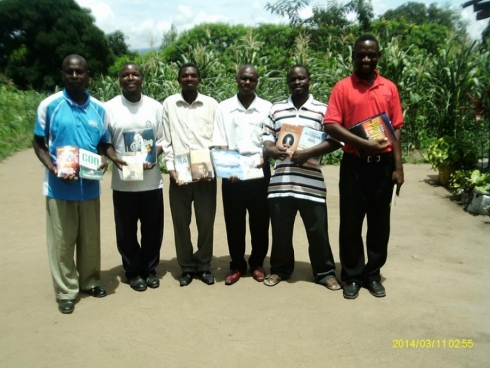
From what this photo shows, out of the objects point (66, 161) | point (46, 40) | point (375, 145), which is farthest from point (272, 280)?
point (46, 40)

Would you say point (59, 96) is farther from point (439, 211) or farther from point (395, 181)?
point (439, 211)

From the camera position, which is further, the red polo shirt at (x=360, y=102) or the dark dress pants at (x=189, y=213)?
the dark dress pants at (x=189, y=213)

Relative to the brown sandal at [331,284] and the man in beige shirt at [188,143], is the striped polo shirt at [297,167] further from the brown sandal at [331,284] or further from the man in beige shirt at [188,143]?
the brown sandal at [331,284]

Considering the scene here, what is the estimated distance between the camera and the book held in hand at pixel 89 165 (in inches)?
151

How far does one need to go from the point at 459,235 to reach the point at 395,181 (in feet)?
8.46

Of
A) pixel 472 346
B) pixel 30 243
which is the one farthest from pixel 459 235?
pixel 30 243

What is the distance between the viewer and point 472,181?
7.10 m

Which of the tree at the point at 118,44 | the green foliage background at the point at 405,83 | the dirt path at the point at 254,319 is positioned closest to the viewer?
the dirt path at the point at 254,319

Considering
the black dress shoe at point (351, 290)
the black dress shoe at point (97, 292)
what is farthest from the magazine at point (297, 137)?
the black dress shoe at point (97, 292)

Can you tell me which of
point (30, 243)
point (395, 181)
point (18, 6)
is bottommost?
point (30, 243)

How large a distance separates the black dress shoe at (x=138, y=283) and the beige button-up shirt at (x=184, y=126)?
3.39 feet

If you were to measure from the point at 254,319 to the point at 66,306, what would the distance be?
4.91 feet

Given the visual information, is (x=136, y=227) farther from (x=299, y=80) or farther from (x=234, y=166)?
(x=299, y=80)

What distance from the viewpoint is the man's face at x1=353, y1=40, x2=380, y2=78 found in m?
3.79
